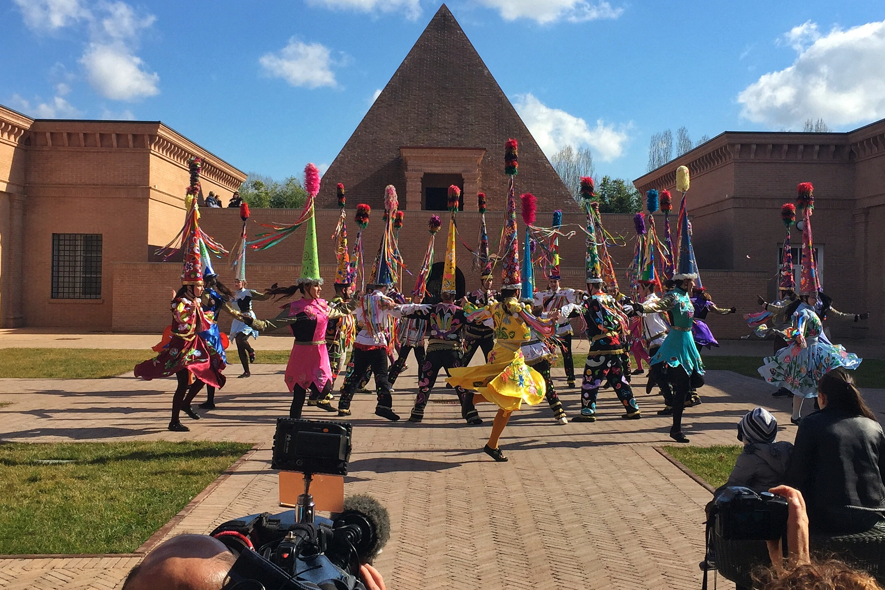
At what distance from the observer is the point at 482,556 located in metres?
4.59

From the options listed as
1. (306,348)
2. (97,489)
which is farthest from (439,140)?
(97,489)

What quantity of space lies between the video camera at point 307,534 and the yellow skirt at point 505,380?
4.42 meters

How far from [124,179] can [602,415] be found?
23.7 metres

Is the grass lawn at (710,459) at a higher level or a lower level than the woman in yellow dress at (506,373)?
lower

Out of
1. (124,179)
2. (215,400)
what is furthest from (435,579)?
(124,179)

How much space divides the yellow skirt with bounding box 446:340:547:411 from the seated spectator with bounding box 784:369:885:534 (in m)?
3.51

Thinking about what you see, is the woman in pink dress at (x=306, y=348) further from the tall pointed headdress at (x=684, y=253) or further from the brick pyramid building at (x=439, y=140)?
the brick pyramid building at (x=439, y=140)

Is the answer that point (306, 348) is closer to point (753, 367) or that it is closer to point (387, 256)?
point (387, 256)

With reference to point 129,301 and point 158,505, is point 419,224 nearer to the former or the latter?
point 129,301

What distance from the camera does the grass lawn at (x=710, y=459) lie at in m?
6.50

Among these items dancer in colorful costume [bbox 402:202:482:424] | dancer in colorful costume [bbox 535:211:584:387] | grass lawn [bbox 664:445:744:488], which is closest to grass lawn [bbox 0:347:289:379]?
dancer in colorful costume [bbox 535:211:584:387]

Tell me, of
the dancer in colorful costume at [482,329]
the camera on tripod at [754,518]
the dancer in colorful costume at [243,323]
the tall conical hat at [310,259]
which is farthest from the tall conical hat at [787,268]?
the camera on tripod at [754,518]

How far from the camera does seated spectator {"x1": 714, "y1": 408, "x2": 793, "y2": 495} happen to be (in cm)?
339

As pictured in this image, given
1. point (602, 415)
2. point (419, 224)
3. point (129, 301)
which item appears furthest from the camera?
point (419, 224)
